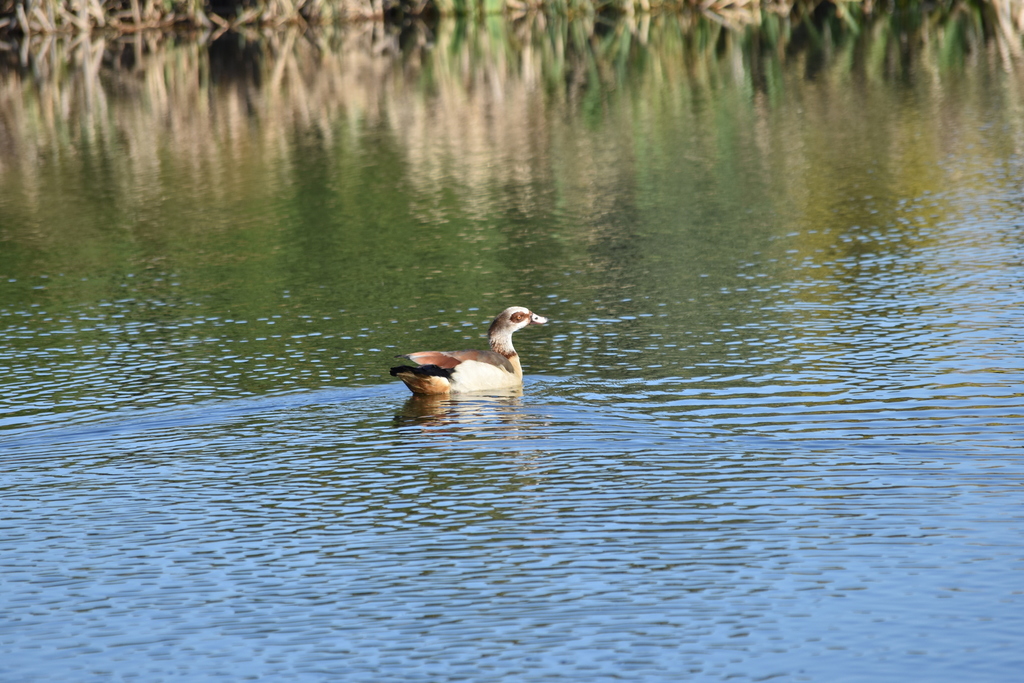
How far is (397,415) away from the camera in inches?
619

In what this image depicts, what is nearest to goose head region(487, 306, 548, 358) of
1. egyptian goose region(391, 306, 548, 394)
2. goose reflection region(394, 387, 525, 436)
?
egyptian goose region(391, 306, 548, 394)

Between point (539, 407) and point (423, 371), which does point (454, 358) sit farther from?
point (539, 407)

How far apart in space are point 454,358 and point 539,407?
1.29m

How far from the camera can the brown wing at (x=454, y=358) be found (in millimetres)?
15945

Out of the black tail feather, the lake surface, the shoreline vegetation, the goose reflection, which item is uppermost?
the shoreline vegetation

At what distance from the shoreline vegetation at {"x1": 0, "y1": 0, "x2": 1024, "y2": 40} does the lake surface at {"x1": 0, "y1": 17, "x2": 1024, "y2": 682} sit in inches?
1101

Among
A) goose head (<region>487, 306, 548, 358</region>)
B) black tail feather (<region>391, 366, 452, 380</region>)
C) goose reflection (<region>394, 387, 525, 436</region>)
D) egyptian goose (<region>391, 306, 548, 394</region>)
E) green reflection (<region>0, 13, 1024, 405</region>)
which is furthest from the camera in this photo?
green reflection (<region>0, 13, 1024, 405</region>)

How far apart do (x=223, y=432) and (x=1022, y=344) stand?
9.37 meters

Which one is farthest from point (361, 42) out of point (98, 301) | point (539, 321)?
point (539, 321)

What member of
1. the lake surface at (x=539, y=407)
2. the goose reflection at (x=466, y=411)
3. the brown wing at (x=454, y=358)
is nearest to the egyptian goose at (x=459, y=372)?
the brown wing at (x=454, y=358)

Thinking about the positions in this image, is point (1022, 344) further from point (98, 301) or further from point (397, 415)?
point (98, 301)

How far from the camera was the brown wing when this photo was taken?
1595cm

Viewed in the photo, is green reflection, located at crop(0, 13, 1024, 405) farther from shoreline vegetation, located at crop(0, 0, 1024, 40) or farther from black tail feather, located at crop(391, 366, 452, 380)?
shoreline vegetation, located at crop(0, 0, 1024, 40)

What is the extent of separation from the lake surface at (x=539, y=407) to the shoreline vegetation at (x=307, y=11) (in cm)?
2795
